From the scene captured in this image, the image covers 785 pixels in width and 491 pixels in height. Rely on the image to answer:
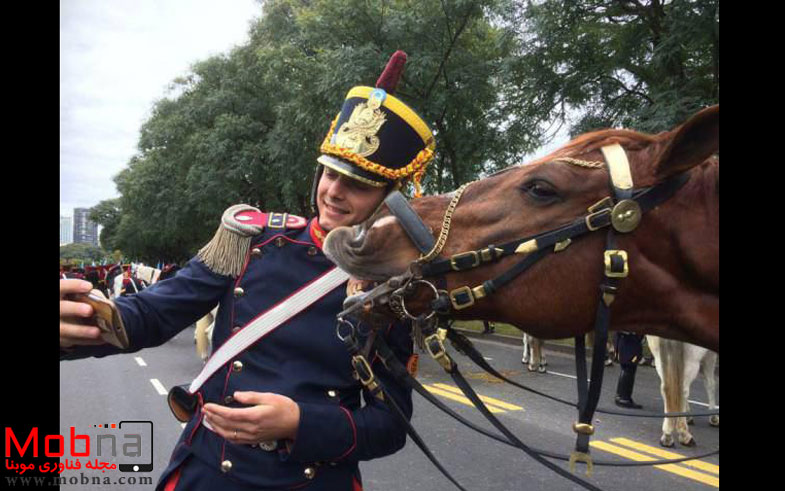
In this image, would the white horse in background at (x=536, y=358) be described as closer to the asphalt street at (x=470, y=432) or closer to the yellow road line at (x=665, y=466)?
the asphalt street at (x=470, y=432)

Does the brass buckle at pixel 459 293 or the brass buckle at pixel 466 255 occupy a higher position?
the brass buckle at pixel 466 255

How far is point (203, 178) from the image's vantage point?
2367 centimetres

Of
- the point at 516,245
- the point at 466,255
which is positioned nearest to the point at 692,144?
the point at 516,245

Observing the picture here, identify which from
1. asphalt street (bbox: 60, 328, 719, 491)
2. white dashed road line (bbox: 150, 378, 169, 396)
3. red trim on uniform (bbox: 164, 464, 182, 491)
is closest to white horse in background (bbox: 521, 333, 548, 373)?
asphalt street (bbox: 60, 328, 719, 491)

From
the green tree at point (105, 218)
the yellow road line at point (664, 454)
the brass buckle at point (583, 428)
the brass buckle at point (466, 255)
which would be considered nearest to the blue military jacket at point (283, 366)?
the brass buckle at point (466, 255)

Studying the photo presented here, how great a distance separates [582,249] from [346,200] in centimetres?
85

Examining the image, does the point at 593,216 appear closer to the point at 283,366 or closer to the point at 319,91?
the point at 283,366

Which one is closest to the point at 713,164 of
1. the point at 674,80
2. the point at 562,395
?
the point at 562,395

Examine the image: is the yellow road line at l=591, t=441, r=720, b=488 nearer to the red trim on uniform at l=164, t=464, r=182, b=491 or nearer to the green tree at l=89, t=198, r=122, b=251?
the red trim on uniform at l=164, t=464, r=182, b=491

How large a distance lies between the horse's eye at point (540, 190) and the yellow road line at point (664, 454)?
4686 millimetres

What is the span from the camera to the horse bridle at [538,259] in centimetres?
168

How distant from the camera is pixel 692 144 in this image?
1.63 meters
